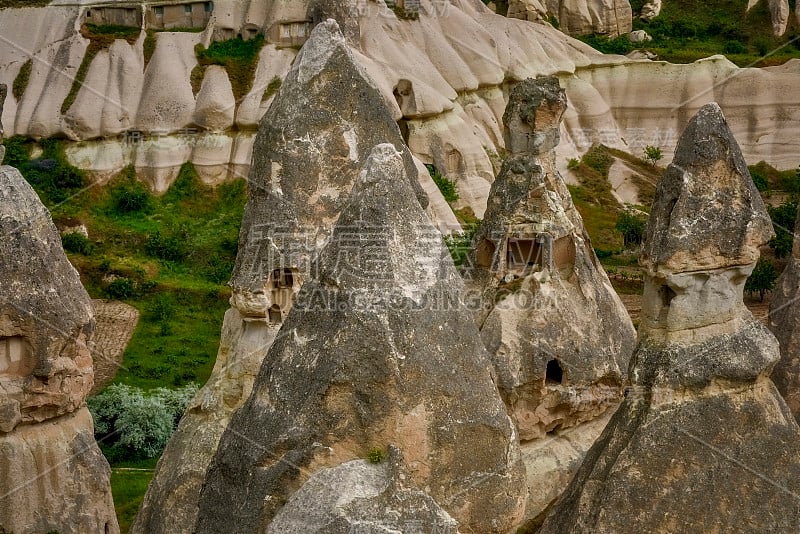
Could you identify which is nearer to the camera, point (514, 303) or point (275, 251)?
point (275, 251)

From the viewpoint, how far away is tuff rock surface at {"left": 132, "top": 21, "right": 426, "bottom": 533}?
42.6 feet

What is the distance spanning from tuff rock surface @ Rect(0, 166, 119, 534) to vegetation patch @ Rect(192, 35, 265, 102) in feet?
84.6

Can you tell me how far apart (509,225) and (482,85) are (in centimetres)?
3094

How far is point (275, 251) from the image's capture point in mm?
13383

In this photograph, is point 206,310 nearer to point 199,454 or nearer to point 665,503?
point 199,454

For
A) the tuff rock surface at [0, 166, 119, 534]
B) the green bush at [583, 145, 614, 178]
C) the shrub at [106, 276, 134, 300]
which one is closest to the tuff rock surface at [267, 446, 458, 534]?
the tuff rock surface at [0, 166, 119, 534]

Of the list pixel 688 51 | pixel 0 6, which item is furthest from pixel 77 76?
pixel 688 51

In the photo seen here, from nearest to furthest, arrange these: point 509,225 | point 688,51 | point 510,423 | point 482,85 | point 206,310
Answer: point 510,423
point 509,225
point 206,310
point 482,85
point 688,51

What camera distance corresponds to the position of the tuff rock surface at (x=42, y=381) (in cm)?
1329

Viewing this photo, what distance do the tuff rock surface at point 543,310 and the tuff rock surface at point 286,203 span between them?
6.91ft

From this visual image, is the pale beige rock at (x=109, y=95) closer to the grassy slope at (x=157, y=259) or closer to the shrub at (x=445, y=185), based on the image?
the grassy slope at (x=157, y=259)

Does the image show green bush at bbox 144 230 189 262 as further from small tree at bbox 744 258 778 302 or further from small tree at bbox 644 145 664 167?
small tree at bbox 644 145 664 167

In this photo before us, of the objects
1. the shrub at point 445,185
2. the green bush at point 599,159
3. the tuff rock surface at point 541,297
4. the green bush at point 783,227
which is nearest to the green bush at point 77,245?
the shrub at point 445,185

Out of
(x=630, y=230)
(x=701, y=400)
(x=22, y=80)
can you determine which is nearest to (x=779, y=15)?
(x=630, y=230)
